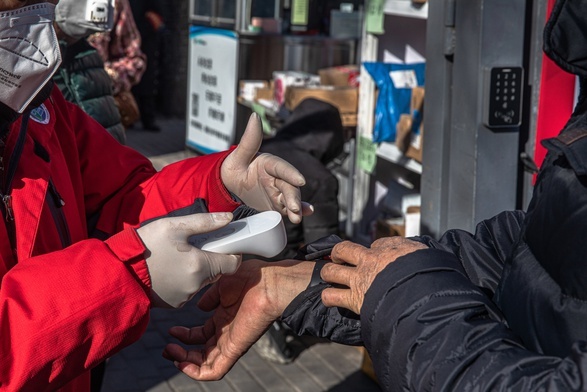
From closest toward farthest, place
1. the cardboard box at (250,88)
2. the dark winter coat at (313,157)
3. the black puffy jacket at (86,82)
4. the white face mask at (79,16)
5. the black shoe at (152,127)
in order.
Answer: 1. the white face mask at (79,16)
2. the black puffy jacket at (86,82)
3. the dark winter coat at (313,157)
4. the cardboard box at (250,88)
5. the black shoe at (152,127)

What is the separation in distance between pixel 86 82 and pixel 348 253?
6.60 ft

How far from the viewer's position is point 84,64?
12.3 ft

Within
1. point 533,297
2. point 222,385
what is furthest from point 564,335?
point 222,385

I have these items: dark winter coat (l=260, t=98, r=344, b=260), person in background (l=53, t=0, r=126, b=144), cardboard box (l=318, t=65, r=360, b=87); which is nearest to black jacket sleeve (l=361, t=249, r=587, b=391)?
person in background (l=53, t=0, r=126, b=144)

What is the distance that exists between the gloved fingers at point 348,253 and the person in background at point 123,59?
133 inches

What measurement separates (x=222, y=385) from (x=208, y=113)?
4.58 meters

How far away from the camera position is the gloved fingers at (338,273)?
6.63 feet

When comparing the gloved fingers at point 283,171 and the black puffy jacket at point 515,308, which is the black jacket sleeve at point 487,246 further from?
the gloved fingers at point 283,171

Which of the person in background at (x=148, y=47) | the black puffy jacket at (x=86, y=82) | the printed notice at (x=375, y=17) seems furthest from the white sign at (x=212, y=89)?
the black puffy jacket at (x=86, y=82)

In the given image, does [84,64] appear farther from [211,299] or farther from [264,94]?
[264,94]

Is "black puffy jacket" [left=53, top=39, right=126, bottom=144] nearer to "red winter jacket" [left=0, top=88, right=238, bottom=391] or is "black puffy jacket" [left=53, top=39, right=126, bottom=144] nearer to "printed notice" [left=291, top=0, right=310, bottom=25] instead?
"red winter jacket" [left=0, top=88, right=238, bottom=391]

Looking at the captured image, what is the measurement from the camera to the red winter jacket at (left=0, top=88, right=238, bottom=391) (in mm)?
1833

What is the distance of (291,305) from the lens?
2.41 meters

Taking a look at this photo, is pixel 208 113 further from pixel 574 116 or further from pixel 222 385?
pixel 574 116
